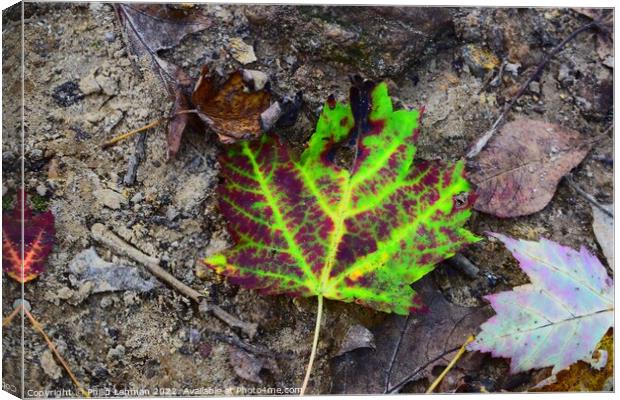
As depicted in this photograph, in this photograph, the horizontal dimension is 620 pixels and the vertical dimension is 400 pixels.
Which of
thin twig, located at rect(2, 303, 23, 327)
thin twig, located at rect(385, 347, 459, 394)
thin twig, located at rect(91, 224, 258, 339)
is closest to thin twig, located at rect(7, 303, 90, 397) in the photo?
thin twig, located at rect(2, 303, 23, 327)

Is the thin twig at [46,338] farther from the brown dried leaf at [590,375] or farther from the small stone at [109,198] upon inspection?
the brown dried leaf at [590,375]

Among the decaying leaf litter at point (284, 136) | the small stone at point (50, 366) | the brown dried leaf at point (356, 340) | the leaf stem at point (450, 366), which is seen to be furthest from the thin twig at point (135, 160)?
the leaf stem at point (450, 366)

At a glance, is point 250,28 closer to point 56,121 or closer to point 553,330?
point 56,121

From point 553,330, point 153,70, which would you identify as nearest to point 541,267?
point 553,330

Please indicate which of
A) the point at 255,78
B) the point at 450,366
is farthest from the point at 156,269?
the point at 450,366

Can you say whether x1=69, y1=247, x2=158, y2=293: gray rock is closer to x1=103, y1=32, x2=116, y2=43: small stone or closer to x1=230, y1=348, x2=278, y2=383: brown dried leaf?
x1=230, y1=348, x2=278, y2=383: brown dried leaf

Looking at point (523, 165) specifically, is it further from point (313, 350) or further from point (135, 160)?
point (135, 160)
